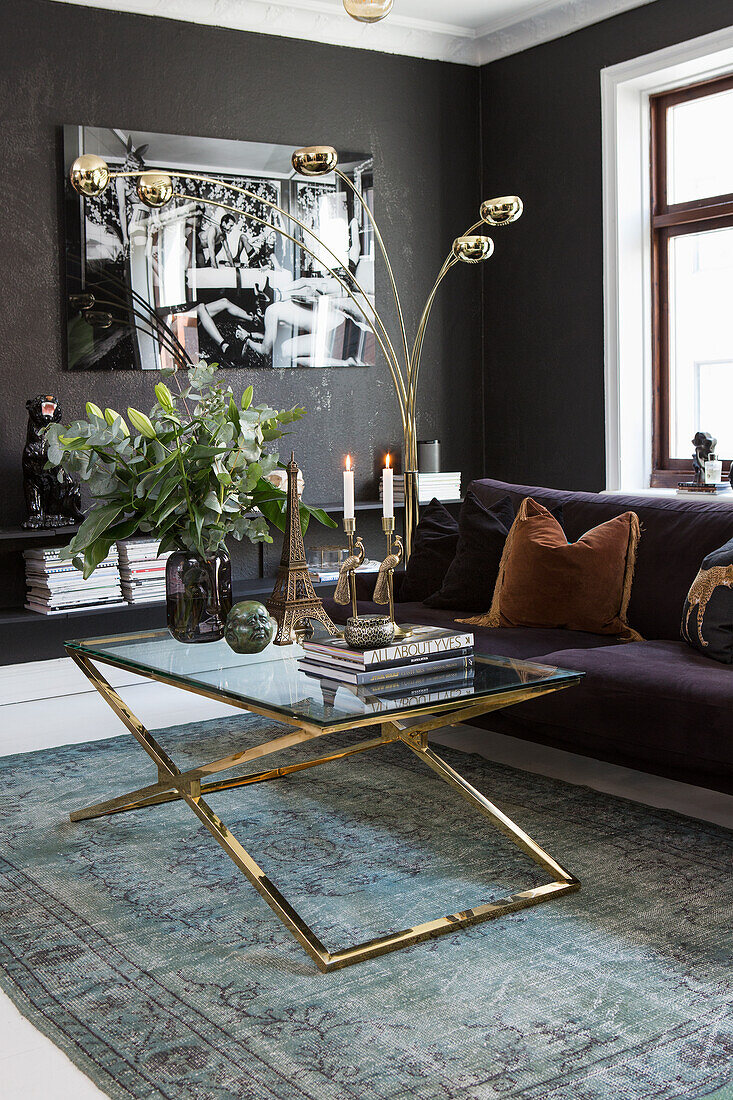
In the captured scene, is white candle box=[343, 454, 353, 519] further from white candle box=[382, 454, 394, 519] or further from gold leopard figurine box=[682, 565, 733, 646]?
gold leopard figurine box=[682, 565, 733, 646]

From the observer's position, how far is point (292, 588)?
10.4ft

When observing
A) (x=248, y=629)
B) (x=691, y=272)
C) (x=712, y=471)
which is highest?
(x=691, y=272)

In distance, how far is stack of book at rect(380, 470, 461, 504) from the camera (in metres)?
5.88

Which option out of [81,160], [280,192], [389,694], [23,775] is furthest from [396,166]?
[389,694]

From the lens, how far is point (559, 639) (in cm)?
367

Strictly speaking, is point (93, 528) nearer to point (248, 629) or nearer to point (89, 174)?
point (248, 629)

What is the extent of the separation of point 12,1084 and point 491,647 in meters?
1.99

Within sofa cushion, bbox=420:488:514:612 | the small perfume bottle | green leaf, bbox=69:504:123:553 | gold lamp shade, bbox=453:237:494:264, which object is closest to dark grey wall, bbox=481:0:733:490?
the small perfume bottle

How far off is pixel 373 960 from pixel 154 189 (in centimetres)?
291

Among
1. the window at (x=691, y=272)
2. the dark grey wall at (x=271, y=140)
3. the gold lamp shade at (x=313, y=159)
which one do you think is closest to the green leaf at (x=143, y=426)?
the gold lamp shade at (x=313, y=159)

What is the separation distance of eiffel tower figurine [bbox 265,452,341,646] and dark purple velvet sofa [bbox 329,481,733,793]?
0.63 metres

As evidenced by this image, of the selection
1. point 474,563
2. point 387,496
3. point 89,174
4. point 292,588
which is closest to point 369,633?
point 387,496

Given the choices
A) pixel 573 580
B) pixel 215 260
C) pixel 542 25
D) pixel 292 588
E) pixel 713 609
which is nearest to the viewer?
pixel 292 588

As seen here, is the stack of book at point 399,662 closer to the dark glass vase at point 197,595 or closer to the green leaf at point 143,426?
the dark glass vase at point 197,595
